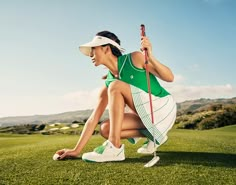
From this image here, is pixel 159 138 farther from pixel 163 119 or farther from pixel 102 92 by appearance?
pixel 102 92

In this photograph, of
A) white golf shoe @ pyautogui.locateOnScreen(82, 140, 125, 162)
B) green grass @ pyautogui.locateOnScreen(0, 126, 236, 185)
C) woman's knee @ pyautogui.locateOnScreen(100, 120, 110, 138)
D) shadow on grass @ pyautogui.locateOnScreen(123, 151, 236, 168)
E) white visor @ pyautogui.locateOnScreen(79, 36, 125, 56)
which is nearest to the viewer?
green grass @ pyautogui.locateOnScreen(0, 126, 236, 185)

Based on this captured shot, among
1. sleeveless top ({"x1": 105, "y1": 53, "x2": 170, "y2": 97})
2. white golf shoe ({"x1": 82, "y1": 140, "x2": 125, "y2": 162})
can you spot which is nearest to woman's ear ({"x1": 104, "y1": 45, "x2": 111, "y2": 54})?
sleeveless top ({"x1": 105, "y1": 53, "x2": 170, "y2": 97})

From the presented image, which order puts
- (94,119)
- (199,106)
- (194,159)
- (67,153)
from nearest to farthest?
(194,159)
(67,153)
(94,119)
(199,106)

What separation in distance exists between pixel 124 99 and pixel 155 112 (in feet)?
1.59

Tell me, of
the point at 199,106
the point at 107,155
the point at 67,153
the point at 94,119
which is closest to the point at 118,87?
the point at 94,119

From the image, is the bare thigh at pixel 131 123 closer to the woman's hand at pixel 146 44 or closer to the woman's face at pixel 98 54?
the woman's face at pixel 98 54

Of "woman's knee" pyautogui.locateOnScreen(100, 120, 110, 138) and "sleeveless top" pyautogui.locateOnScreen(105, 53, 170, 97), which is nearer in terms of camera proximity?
"sleeveless top" pyautogui.locateOnScreen(105, 53, 170, 97)

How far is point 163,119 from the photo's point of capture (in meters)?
5.04

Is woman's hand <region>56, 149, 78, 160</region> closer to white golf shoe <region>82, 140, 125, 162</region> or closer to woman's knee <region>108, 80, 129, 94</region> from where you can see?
white golf shoe <region>82, 140, 125, 162</region>

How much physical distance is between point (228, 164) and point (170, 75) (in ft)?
4.55

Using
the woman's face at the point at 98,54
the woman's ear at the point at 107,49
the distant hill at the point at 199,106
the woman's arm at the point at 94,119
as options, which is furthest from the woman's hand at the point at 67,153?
the distant hill at the point at 199,106

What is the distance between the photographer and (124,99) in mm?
4898

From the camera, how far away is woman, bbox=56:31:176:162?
15.4ft

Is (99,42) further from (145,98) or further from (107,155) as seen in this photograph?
(107,155)
